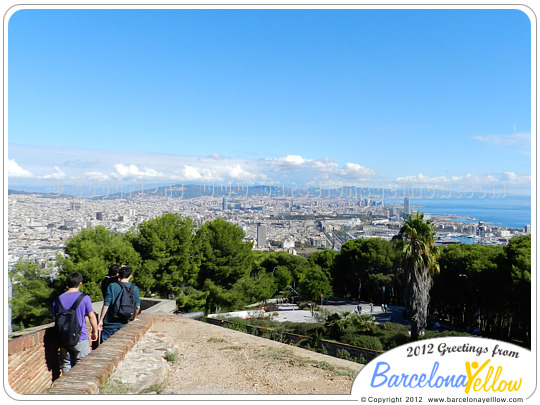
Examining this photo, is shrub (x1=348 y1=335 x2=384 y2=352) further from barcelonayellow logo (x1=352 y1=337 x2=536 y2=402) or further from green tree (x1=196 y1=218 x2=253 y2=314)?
green tree (x1=196 y1=218 x2=253 y2=314)

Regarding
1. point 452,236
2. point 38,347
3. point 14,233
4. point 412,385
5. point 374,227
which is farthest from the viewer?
point 374,227

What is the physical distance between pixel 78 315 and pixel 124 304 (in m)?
0.61

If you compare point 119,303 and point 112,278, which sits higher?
point 112,278

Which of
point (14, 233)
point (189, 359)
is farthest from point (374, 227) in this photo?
point (189, 359)

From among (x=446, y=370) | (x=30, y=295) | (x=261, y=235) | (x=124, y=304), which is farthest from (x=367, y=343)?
(x=261, y=235)

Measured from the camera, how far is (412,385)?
3.31 metres

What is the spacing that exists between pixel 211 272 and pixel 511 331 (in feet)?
43.5

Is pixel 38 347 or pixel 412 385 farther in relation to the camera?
pixel 38 347

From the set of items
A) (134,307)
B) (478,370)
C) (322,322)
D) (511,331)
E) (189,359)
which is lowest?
(511,331)

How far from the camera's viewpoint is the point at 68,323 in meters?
3.61

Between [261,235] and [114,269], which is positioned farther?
[261,235]

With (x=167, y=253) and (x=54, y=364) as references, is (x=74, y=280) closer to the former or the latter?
(x=54, y=364)

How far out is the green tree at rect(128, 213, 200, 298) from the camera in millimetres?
14758

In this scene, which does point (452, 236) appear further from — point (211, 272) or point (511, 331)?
point (211, 272)
